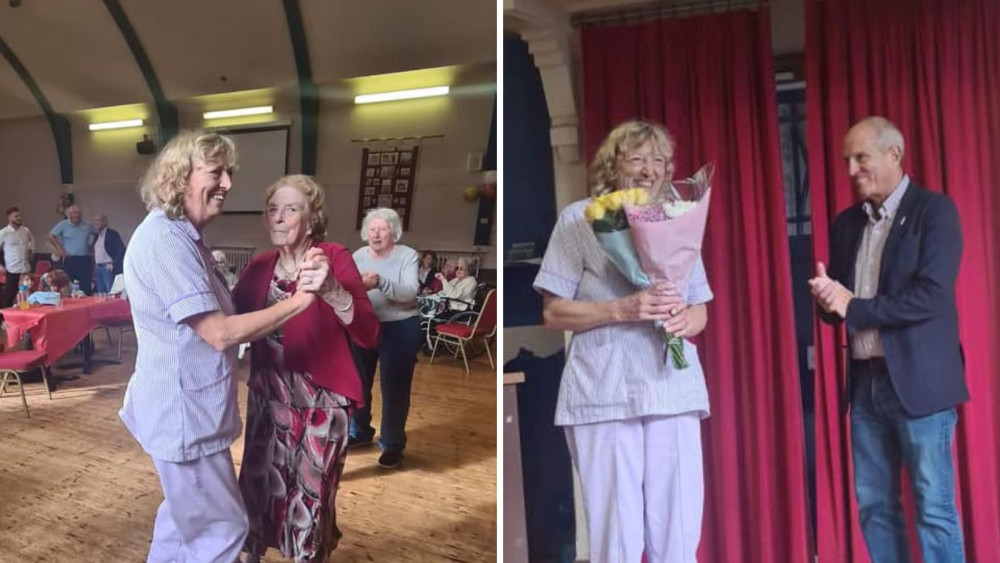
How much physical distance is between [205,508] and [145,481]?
155 millimetres

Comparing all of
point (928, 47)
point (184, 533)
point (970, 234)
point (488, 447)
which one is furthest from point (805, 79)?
point (184, 533)

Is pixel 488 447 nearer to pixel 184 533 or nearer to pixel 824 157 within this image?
pixel 184 533

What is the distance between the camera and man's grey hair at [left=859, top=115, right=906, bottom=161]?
136 centimetres

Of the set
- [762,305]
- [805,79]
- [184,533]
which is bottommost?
[184,533]

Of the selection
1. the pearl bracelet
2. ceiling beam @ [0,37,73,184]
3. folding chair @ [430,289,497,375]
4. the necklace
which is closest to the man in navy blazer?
folding chair @ [430,289,497,375]

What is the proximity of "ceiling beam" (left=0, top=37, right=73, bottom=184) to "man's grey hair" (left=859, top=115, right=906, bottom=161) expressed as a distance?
62.4 inches

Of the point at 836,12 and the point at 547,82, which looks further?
the point at 547,82

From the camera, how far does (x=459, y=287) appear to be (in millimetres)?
1397

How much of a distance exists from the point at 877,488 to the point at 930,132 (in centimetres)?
70

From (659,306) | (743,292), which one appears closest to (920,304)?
(743,292)

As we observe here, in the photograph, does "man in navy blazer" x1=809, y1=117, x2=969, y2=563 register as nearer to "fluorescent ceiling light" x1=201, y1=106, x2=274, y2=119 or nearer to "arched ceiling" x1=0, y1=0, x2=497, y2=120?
"arched ceiling" x1=0, y1=0, x2=497, y2=120

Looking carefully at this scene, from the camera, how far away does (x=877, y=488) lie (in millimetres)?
1389

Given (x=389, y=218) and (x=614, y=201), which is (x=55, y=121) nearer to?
(x=389, y=218)

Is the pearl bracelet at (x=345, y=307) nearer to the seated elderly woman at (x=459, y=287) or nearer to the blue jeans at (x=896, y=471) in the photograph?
the seated elderly woman at (x=459, y=287)
